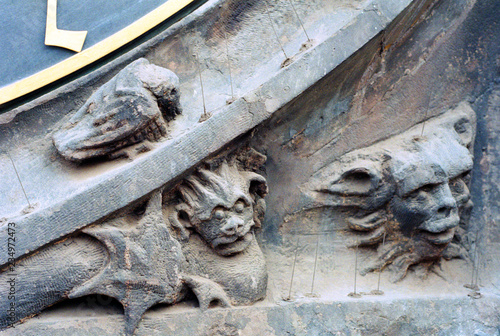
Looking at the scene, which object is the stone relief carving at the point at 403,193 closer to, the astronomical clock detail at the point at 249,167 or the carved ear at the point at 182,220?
the astronomical clock detail at the point at 249,167

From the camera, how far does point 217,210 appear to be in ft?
9.82

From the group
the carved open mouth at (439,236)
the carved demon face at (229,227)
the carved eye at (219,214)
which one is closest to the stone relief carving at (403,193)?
the carved open mouth at (439,236)

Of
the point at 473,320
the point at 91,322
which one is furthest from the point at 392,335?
the point at 91,322

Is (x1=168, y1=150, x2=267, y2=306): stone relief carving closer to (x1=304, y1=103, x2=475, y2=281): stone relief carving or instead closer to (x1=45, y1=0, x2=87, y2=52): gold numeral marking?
(x1=304, y1=103, x2=475, y2=281): stone relief carving

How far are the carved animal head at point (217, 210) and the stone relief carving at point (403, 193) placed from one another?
509 mm

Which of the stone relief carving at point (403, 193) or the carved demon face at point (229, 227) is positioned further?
the stone relief carving at point (403, 193)

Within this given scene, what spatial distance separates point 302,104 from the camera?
3.31 m

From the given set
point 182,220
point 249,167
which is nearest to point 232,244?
point 182,220

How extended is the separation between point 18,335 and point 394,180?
6.35 ft

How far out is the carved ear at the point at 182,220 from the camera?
3.01m

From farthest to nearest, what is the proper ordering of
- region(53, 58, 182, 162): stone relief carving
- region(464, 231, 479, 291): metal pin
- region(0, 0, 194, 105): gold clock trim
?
region(464, 231, 479, 291): metal pin
region(0, 0, 194, 105): gold clock trim
region(53, 58, 182, 162): stone relief carving

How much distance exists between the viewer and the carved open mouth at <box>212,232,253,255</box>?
3.03 metres

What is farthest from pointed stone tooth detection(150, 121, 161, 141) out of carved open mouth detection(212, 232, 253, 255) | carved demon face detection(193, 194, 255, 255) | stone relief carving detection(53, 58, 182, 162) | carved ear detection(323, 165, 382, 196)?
carved ear detection(323, 165, 382, 196)

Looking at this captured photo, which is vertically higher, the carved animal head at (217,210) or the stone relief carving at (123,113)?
the stone relief carving at (123,113)
